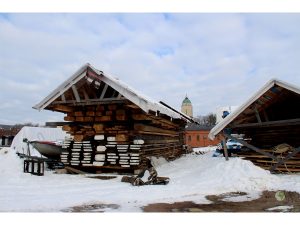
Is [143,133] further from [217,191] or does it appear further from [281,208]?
[281,208]

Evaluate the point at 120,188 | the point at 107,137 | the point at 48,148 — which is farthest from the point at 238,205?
the point at 48,148

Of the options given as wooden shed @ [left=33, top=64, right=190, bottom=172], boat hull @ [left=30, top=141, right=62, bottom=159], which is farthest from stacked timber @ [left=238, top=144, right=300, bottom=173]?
boat hull @ [left=30, top=141, right=62, bottom=159]

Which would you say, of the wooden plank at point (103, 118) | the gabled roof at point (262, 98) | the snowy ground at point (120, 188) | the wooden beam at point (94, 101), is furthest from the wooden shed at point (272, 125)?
the wooden plank at point (103, 118)

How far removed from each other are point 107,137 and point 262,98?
6.35 m

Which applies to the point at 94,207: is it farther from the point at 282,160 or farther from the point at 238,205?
the point at 282,160

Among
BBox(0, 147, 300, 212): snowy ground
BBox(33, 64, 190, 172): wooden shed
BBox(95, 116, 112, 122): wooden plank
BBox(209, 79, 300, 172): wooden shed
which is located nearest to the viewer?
BBox(0, 147, 300, 212): snowy ground

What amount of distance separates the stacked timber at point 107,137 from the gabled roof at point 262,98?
288 cm

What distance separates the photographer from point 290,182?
1036cm

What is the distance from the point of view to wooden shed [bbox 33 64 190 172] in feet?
42.9

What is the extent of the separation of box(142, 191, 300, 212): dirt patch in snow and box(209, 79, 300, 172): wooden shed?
3.96 m

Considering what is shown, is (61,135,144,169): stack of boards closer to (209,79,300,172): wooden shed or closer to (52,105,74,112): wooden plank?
(52,105,74,112): wooden plank

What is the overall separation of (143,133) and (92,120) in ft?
7.37

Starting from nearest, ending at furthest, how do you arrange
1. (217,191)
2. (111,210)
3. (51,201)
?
(111,210), (51,201), (217,191)

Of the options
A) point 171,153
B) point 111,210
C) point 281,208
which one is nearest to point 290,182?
point 281,208
